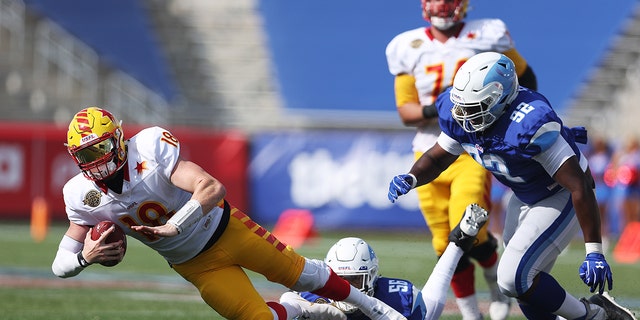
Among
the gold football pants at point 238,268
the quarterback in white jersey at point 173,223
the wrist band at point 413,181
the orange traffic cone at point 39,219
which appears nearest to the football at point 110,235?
the quarterback in white jersey at point 173,223

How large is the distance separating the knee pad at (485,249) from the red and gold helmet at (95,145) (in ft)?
7.61

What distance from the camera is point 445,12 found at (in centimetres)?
594

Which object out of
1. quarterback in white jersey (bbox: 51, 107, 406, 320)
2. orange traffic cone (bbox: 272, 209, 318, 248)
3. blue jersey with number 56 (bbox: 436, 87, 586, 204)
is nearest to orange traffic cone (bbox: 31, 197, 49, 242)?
orange traffic cone (bbox: 272, 209, 318, 248)

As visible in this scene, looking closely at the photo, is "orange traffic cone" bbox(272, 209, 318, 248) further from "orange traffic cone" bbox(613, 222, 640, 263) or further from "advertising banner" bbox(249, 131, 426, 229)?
"orange traffic cone" bbox(613, 222, 640, 263)

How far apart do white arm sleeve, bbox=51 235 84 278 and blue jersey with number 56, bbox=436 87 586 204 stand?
1.87 m

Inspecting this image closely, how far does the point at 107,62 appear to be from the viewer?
20.3 m

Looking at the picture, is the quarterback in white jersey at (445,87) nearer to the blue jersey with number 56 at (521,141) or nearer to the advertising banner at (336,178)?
the blue jersey with number 56 at (521,141)

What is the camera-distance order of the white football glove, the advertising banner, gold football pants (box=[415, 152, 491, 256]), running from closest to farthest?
the white football glove
gold football pants (box=[415, 152, 491, 256])
the advertising banner

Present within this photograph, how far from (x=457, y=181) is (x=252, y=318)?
5.35 feet

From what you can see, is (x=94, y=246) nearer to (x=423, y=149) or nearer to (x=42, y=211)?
(x=423, y=149)

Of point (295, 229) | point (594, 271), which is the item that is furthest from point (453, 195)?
point (295, 229)

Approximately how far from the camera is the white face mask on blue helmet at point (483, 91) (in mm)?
→ 4688

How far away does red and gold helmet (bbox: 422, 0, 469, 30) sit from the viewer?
594cm

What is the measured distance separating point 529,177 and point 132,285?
459cm
